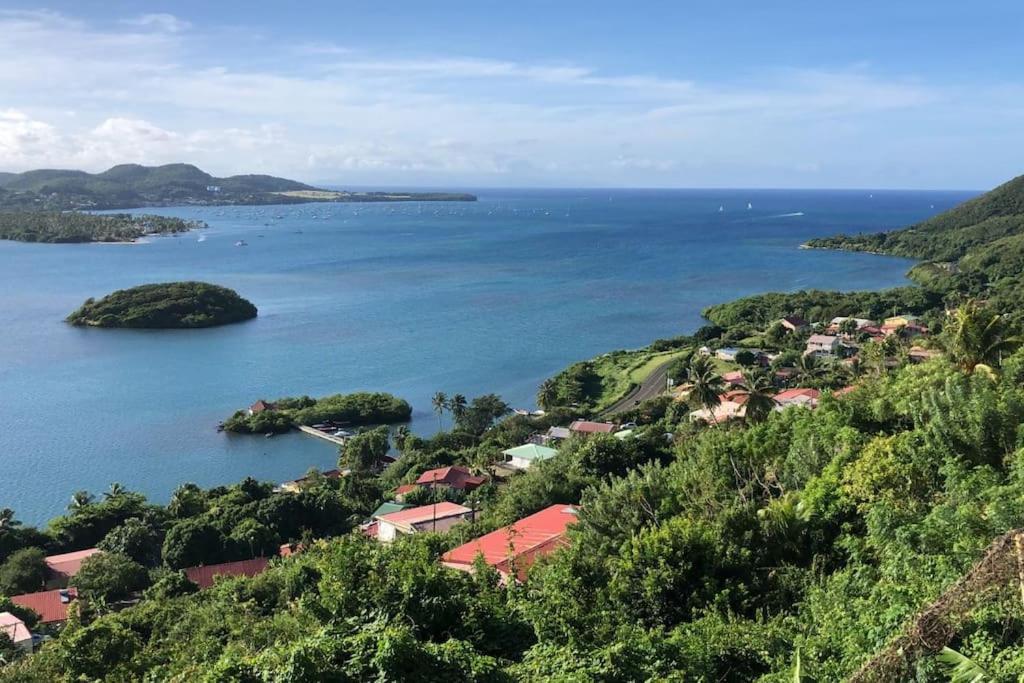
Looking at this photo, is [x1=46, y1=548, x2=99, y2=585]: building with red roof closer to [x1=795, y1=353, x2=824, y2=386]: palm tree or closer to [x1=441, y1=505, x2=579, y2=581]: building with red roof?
[x1=441, y1=505, x2=579, y2=581]: building with red roof

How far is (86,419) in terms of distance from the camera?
34781mm

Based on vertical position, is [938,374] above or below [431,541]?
above

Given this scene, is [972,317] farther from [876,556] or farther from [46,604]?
[46,604]

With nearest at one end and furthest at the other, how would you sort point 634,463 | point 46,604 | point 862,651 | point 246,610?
point 862,651, point 246,610, point 46,604, point 634,463

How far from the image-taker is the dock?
32.0 metres

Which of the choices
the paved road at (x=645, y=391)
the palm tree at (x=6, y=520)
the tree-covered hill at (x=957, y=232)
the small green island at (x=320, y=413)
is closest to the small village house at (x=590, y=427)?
the paved road at (x=645, y=391)

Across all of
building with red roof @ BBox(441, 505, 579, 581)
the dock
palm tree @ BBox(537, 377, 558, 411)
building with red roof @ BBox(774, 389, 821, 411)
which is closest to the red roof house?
palm tree @ BBox(537, 377, 558, 411)

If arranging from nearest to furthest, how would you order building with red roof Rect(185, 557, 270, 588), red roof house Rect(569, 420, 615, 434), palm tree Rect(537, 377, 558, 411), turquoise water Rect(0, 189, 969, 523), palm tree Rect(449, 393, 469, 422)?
1. building with red roof Rect(185, 557, 270, 588)
2. red roof house Rect(569, 420, 615, 434)
3. turquoise water Rect(0, 189, 969, 523)
4. palm tree Rect(449, 393, 469, 422)
5. palm tree Rect(537, 377, 558, 411)

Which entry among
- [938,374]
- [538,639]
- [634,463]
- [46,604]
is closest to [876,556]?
[538,639]

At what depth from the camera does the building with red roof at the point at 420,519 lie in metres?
19.0

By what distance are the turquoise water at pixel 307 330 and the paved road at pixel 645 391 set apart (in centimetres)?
432

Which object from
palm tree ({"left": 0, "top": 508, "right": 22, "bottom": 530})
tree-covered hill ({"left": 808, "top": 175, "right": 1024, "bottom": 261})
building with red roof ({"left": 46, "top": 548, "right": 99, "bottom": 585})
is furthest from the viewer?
tree-covered hill ({"left": 808, "top": 175, "right": 1024, "bottom": 261})

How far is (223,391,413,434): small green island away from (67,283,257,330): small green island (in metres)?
22.7

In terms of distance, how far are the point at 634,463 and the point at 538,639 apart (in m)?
12.0
